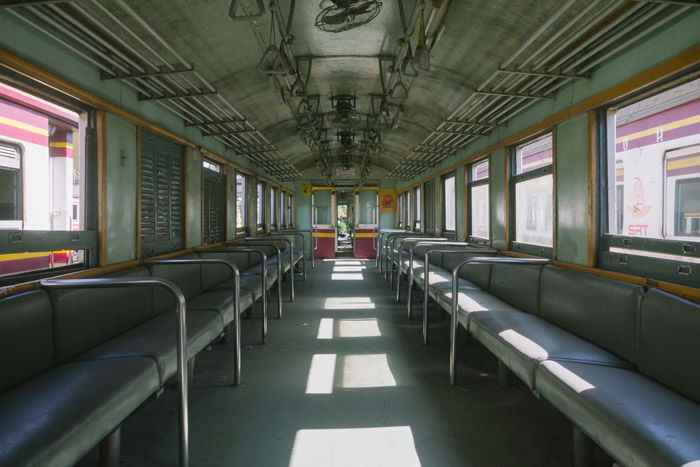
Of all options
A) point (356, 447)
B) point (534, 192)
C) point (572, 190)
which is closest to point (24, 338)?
point (356, 447)

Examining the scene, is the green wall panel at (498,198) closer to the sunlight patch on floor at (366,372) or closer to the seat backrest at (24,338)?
the sunlight patch on floor at (366,372)

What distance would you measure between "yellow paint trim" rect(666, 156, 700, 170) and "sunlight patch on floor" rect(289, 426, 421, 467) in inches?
104

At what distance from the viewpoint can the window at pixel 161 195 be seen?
12.5 ft

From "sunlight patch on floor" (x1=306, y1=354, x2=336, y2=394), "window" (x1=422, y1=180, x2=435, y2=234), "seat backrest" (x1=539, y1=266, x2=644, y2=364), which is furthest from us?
"window" (x1=422, y1=180, x2=435, y2=234)

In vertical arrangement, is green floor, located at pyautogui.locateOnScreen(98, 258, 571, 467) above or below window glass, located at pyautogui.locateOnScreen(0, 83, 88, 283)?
below

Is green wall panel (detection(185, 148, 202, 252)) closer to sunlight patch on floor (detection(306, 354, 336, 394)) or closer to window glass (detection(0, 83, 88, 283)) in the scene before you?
window glass (detection(0, 83, 88, 283))

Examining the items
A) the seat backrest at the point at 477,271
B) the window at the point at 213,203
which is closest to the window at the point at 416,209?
the seat backrest at the point at 477,271

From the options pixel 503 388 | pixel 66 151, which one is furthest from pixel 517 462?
pixel 66 151

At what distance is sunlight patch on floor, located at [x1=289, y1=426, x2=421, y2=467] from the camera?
6.65 ft

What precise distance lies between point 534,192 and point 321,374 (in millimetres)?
3148

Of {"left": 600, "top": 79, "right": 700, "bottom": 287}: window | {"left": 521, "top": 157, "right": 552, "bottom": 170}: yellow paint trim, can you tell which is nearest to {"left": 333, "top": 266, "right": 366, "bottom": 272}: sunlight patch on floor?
{"left": 521, "top": 157, "right": 552, "bottom": 170}: yellow paint trim

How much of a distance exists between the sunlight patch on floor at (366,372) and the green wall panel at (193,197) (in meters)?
2.57

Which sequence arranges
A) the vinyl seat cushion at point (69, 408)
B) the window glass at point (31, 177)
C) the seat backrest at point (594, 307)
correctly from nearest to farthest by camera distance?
the vinyl seat cushion at point (69, 408) < the seat backrest at point (594, 307) < the window glass at point (31, 177)

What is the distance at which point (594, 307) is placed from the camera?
102 inches
